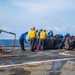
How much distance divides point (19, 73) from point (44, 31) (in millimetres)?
13584

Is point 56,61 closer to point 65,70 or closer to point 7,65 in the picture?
point 65,70

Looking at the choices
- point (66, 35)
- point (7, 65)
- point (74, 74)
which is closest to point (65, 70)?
point (74, 74)

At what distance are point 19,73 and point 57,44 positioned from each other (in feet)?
52.9

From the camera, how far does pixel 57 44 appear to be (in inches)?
1267

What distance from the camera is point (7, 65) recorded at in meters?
16.2

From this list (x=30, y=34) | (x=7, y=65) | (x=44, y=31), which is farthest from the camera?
(x=44, y=31)

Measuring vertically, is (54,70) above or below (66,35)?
below

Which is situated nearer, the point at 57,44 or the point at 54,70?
the point at 54,70

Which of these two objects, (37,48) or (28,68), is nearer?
(28,68)

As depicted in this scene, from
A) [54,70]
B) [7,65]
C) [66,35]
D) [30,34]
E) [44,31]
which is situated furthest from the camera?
[66,35]

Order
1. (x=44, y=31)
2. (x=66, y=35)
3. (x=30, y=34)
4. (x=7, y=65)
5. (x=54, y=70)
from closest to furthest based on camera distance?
(x=7, y=65) < (x=54, y=70) < (x=30, y=34) < (x=44, y=31) < (x=66, y=35)

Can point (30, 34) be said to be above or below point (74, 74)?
above

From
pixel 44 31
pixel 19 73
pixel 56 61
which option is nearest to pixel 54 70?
pixel 56 61

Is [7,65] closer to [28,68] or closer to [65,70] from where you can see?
[28,68]
